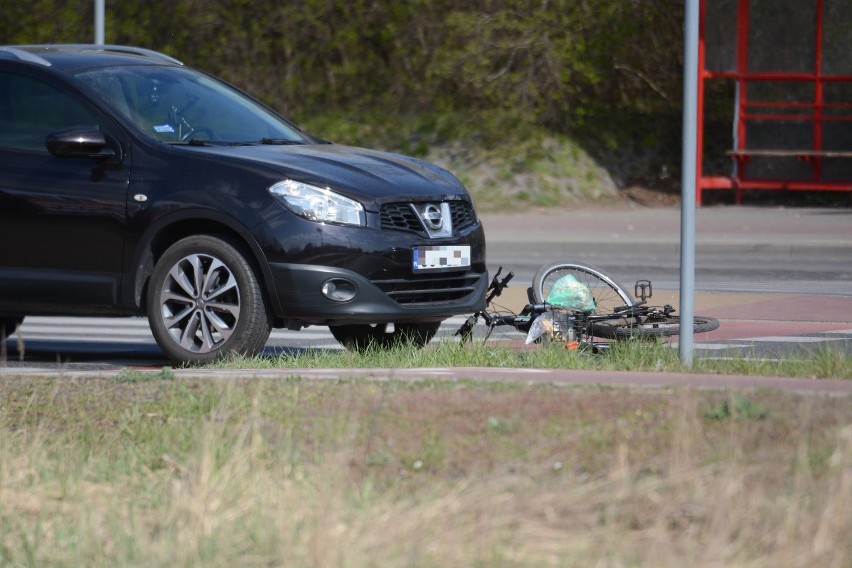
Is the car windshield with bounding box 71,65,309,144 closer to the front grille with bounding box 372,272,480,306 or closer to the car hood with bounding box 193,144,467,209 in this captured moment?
the car hood with bounding box 193,144,467,209

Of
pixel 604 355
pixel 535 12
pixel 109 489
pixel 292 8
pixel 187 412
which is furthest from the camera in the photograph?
pixel 292 8

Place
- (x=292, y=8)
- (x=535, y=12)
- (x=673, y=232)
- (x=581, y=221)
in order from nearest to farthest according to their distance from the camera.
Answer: (x=673, y=232) < (x=581, y=221) < (x=535, y=12) < (x=292, y=8)

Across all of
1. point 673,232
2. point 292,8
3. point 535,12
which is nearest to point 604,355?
point 673,232

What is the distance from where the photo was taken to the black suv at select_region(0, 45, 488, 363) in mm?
7766

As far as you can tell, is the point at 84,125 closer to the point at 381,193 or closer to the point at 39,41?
the point at 381,193

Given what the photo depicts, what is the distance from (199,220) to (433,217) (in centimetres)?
127

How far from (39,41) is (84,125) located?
20.4 metres

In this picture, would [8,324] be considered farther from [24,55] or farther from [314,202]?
[314,202]

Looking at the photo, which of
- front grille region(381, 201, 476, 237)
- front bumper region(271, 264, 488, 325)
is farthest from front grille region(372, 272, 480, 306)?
front grille region(381, 201, 476, 237)

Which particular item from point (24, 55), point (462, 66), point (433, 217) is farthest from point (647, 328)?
point (462, 66)

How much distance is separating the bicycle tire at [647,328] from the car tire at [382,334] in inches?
43.7

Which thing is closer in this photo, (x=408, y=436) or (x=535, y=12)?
(x=408, y=436)

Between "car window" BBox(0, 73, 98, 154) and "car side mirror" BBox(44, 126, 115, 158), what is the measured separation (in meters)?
0.25

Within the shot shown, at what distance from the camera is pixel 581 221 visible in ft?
66.7
